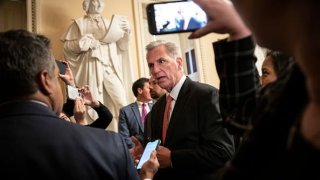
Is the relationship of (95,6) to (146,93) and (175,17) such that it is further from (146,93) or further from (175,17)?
(175,17)

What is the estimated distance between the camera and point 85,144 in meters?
0.94

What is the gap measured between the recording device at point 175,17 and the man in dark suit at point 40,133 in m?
0.31

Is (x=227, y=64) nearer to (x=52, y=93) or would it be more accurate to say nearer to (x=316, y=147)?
(x=316, y=147)

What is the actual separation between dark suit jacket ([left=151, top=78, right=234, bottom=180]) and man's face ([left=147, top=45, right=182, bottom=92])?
23 cm

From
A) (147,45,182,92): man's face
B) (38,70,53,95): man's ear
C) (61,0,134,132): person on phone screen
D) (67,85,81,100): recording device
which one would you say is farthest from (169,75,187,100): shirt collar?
(61,0,134,132): person on phone screen

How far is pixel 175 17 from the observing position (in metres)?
1.02

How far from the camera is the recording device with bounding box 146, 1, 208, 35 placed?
0.95m

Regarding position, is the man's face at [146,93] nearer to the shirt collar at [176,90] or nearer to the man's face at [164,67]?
the man's face at [164,67]

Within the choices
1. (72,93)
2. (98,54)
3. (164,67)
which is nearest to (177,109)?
(164,67)

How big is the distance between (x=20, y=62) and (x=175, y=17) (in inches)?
16.5

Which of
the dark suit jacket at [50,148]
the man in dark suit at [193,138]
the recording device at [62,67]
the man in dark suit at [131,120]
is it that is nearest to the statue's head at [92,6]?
the man in dark suit at [131,120]

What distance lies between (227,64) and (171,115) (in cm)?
89

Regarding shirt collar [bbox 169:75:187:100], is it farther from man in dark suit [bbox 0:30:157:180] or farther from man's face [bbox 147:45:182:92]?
man in dark suit [bbox 0:30:157:180]

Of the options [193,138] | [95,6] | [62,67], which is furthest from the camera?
[95,6]
